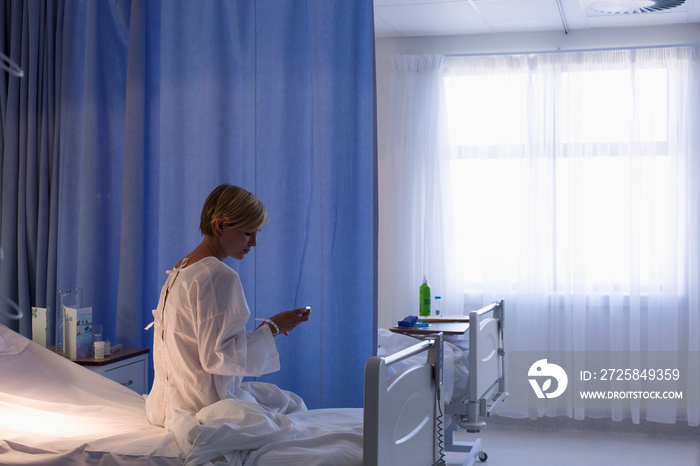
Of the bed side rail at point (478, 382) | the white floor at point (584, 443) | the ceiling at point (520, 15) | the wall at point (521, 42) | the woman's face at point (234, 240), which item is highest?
the ceiling at point (520, 15)

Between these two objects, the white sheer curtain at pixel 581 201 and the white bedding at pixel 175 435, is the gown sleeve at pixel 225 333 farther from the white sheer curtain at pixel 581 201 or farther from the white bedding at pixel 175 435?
the white sheer curtain at pixel 581 201

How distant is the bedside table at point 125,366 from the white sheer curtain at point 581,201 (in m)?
1.96

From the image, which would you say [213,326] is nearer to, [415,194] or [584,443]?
[415,194]

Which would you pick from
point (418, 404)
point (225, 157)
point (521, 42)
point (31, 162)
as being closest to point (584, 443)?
point (418, 404)

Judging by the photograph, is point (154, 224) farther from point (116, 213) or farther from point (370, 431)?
point (370, 431)

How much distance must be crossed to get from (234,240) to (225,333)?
12.1 inches

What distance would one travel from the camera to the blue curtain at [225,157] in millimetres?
2842

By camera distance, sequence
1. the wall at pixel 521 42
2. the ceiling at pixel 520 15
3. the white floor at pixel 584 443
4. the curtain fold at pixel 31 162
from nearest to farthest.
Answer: the curtain fold at pixel 31 162 → the white floor at pixel 584 443 → the ceiling at pixel 520 15 → the wall at pixel 521 42

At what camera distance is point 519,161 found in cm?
434

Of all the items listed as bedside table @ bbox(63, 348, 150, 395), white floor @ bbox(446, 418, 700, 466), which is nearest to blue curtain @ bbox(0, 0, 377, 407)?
bedside table @ bbox(63, 348, 150, 395)

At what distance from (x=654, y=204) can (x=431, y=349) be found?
2.61m

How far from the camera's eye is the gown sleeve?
6.46 ft

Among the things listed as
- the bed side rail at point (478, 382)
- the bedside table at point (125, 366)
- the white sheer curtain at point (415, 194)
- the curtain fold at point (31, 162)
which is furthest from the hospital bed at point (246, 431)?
the white sheer curtain at point (415, 194)

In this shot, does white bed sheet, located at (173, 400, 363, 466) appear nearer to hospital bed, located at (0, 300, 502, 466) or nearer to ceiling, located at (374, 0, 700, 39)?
hospital bed, located at (0, 300, 502, 466)
